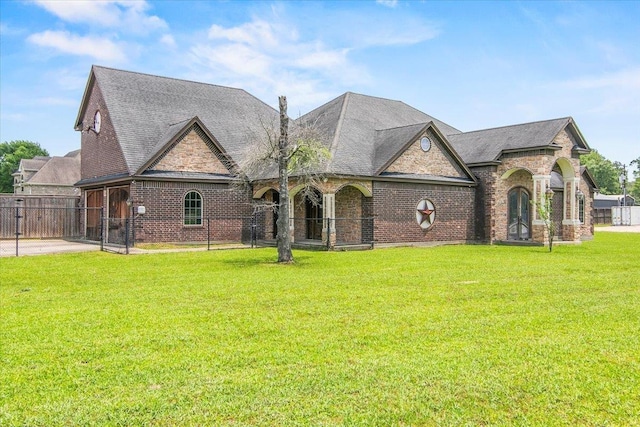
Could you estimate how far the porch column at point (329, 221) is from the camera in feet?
64.0

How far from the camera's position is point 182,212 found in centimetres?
2150

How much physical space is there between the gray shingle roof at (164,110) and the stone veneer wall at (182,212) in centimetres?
125

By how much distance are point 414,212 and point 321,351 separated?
1685 centimetres

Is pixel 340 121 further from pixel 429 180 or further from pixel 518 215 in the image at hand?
pixel 518 215

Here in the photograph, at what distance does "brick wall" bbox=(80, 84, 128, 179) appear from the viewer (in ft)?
73.0

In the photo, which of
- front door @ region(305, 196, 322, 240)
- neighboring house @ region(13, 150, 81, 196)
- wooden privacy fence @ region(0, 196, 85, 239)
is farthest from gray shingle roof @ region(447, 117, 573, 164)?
neighboring house @ region(13, 150, 81, 196)

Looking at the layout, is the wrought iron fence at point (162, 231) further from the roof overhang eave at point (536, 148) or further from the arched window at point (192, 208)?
the roof overhang eave at point (536, 148)

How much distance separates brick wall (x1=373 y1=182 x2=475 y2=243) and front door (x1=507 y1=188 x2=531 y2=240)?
204 cm

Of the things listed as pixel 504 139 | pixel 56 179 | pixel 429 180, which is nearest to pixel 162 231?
pixel 429 180

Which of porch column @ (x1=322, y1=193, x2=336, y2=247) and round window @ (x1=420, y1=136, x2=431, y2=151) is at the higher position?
round window @ (x1=420, y1=136, x2=431, y2=151)

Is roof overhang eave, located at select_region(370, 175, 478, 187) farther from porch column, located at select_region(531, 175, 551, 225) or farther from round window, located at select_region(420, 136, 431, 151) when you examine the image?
porch column, located at select_region(531, 175, 551, 225)

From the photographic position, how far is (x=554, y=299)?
8.77m

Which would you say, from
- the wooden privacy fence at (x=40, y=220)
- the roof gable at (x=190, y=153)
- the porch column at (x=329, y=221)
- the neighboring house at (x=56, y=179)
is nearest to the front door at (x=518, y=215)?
the porch column at (x=329, y=221)

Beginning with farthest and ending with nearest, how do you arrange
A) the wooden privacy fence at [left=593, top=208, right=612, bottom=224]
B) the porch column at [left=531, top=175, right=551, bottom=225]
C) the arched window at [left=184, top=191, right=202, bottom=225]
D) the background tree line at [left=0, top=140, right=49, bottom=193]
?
the background tree line at [left=0, top=140, right=49, bottom=193] → the wooden privacy fence at [left=593, top=208, right=612, bottom=224] → the porch column at [left=531, top=175, right=551, bottom=225] → the arched window at [left=184, top=191, right=202, bottom=225]
